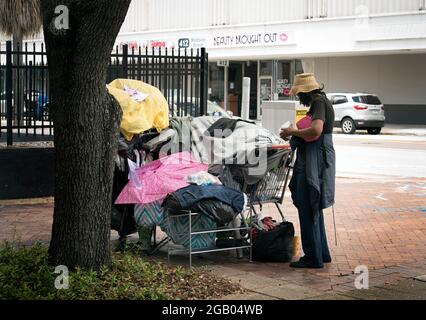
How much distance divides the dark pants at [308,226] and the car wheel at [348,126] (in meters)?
23.7

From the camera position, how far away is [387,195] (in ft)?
39.9

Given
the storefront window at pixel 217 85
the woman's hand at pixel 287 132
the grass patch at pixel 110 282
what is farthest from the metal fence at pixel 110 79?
the storefront window at pixel 217 85

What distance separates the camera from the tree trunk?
551cm

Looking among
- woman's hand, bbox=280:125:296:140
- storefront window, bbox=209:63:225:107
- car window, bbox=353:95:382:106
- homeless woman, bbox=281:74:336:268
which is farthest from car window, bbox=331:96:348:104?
woman's hand, bbox=280:125:296:140

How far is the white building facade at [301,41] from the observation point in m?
31.4

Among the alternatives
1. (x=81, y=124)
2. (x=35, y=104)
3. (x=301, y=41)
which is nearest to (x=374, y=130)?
(x=301, y=41)

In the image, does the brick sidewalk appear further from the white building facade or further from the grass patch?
the white building facade

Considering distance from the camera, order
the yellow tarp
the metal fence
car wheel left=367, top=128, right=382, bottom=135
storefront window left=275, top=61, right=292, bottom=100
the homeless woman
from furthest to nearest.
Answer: storefront window left=275, top=61, right=292, bottom=100
car wheel left=367, top=128, right=382, bottom=135
the metal fence
the yellow tarp
the homeless woman

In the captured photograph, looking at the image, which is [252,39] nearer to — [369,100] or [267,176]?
[369,100]

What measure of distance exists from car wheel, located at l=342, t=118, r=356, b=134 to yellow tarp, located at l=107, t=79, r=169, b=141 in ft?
75.8
